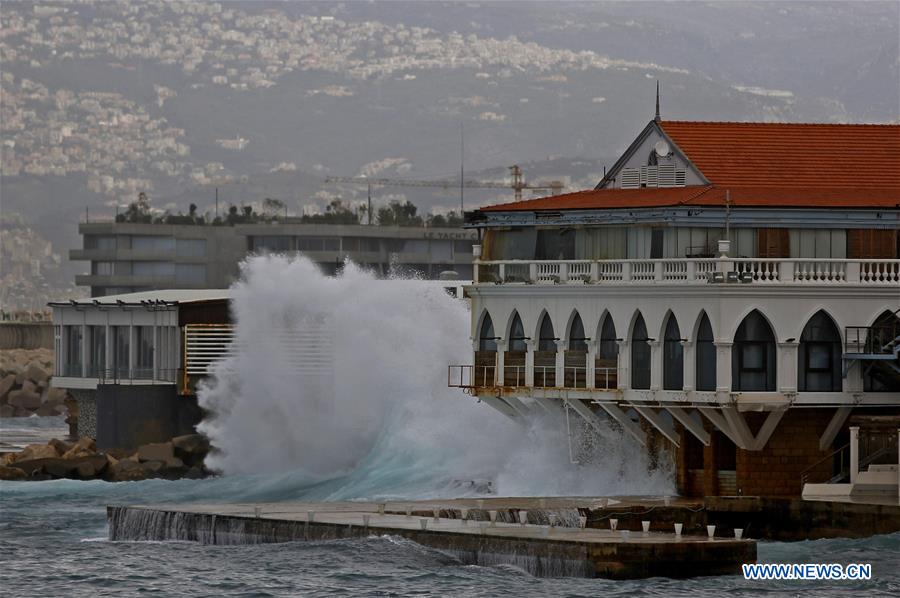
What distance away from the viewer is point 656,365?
50.7 metres

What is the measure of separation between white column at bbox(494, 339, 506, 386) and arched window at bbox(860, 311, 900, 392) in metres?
8.19

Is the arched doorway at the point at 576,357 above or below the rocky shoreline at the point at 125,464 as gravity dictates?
above

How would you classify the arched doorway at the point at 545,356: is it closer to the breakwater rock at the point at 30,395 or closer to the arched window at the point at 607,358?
the arched window at the point at 607,358

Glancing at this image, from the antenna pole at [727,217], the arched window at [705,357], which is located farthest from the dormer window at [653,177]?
the arched window at [705,357]

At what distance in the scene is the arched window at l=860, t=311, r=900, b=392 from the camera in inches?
1967

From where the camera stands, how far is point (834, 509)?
47.3m

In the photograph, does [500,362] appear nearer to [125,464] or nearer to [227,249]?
[125,464]

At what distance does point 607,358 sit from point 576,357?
0.99m

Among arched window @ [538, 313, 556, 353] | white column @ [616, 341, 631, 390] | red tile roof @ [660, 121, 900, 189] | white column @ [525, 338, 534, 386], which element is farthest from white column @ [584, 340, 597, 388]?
red tile roof @ [660, 121, 900, 189]

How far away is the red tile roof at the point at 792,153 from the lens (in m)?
52.9

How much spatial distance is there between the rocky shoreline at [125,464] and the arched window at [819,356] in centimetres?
2407

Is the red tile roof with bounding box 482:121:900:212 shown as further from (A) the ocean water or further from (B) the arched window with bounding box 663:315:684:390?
(A) the ocean water

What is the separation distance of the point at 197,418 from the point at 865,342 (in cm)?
2848

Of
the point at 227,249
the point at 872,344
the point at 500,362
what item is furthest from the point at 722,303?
the point at 227,249
